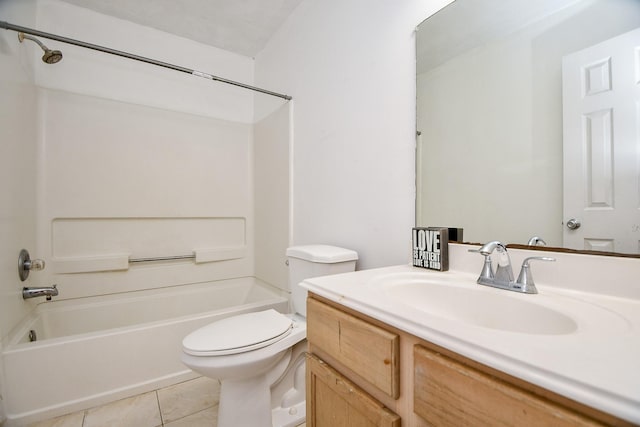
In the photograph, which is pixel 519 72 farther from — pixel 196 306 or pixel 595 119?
pixel 196 306

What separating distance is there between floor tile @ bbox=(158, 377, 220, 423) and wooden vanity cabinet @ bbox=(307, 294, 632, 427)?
92cm

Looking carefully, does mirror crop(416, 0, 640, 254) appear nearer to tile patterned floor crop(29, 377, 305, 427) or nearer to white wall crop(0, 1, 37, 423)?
tile patterned floor crop(29, 377, 305, 427)

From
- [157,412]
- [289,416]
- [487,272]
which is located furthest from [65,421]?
[487,272]

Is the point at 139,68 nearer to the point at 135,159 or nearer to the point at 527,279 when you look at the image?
the point at 135,159

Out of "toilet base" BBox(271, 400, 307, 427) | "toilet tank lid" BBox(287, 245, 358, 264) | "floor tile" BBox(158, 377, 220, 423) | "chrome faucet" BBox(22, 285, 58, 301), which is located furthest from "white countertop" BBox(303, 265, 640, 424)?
"chrome faucet" BBox(22, 285, 58, 301)

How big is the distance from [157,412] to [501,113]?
196 cm

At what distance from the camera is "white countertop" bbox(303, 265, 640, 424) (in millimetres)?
328

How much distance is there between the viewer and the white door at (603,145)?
67cm

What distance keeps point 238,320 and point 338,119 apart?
45.9 inches

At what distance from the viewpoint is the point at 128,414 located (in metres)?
1.35

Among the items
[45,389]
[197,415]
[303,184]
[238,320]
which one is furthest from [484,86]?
[45,389]

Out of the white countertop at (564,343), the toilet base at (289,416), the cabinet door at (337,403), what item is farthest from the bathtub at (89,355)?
the white countertop at (564,343)

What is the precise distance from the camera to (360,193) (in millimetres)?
1420

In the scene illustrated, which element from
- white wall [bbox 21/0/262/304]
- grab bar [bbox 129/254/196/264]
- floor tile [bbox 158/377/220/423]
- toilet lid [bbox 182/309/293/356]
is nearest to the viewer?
toilet lid [bbox 182/309/293/356]
